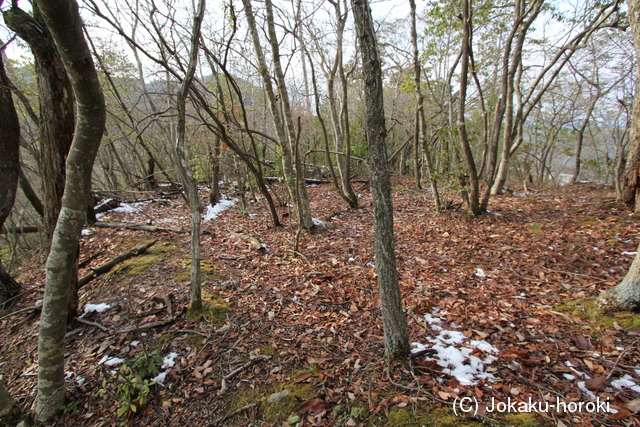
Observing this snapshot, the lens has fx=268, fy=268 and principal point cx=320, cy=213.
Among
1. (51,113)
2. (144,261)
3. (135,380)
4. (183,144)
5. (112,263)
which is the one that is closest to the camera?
(135,380)

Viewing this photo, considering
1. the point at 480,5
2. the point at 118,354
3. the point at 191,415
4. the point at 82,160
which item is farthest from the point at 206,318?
the point at 480,5

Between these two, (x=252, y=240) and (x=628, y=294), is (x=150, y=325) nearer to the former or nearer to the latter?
(x=252, y=240)

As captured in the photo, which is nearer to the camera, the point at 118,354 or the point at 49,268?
the point at 49,268

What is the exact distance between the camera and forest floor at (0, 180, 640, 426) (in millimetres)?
2148

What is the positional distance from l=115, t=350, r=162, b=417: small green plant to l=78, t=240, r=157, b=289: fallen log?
2.24 meters

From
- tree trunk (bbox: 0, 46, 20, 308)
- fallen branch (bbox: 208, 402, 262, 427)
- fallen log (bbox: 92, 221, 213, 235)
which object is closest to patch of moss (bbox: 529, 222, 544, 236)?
fallen branch (bbox: 208, 402, 262, 427)

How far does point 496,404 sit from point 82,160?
3.68m

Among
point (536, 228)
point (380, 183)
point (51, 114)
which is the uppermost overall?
point (51, 114)

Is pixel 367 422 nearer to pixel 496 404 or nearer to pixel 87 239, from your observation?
pixel 496 404

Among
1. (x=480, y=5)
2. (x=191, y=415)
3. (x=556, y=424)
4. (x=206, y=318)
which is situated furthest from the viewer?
(x=480, y=5)

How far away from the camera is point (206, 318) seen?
11.0ft

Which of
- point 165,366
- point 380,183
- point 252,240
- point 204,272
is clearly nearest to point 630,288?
point 380,183

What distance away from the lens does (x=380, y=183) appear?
2049mm

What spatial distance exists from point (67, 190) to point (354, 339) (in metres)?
2.95
